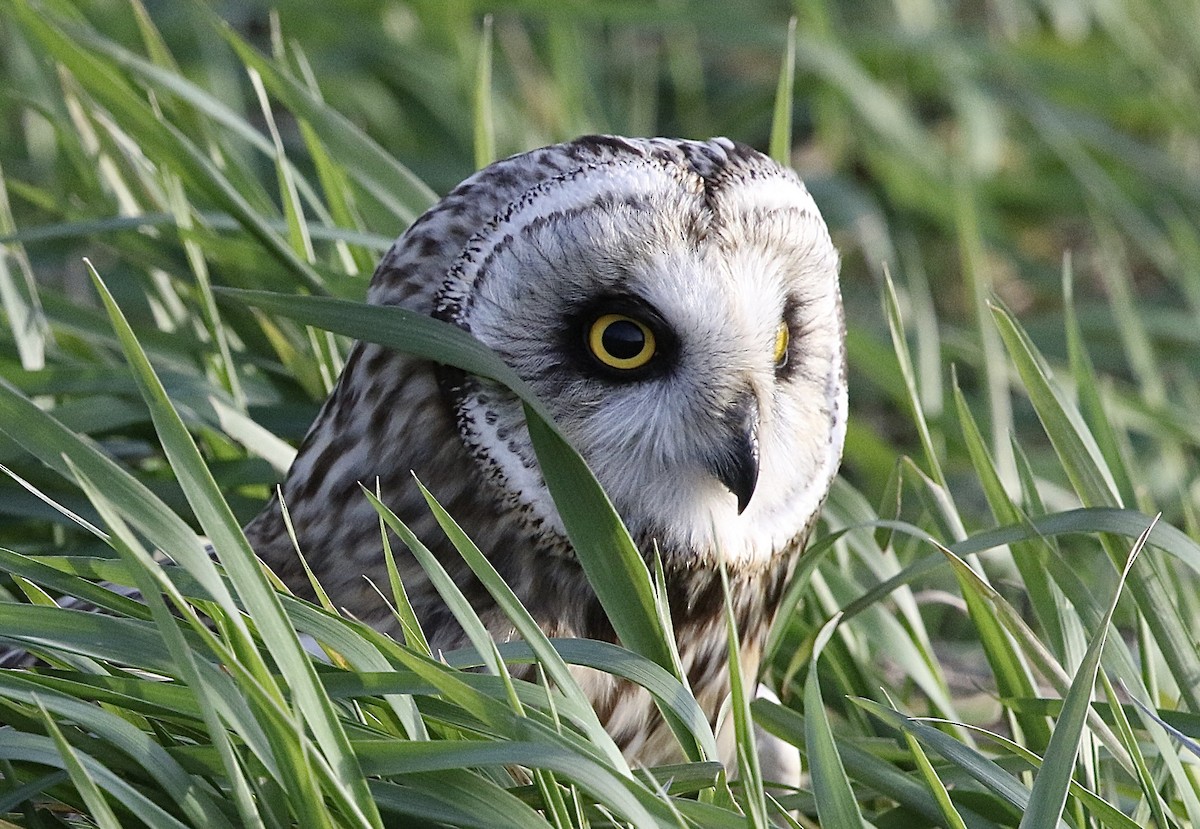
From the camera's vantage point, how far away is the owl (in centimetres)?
153

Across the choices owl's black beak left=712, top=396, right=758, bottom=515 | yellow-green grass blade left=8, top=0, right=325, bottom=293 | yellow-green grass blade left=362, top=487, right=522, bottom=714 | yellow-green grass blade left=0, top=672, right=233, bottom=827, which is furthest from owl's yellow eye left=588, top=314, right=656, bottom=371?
yellow-green grass blade left=8, top=0, right=325, bottom=293

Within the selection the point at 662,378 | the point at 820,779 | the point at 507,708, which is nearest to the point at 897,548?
the point at 662,378

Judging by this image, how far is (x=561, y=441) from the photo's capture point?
4.55 ft

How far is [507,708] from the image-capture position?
49.4 inches

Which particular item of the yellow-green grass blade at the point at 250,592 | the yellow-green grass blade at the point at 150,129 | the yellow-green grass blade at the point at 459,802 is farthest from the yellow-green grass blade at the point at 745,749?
the yellow-green grass blade at the point at 150,129

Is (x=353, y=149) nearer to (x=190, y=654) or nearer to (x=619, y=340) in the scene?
(x=619, y=340)

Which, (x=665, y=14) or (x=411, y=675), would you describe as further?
(x=665, y=14)

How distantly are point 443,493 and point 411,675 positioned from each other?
36 centimetres

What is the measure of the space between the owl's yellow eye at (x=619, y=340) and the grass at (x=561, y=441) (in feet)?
0.56

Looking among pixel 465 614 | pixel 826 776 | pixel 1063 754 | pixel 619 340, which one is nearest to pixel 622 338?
pixel 619 340

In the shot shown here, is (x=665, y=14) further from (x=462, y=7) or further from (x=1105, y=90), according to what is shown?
(x=1105, y=90)

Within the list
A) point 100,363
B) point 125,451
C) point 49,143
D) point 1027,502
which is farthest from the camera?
point 49,143

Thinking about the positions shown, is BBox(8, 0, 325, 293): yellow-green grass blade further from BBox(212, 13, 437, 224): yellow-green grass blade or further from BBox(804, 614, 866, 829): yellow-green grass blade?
BBox(804, 614, 866, 829): yellow-green grass blade

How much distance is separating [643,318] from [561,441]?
0.65 feet
